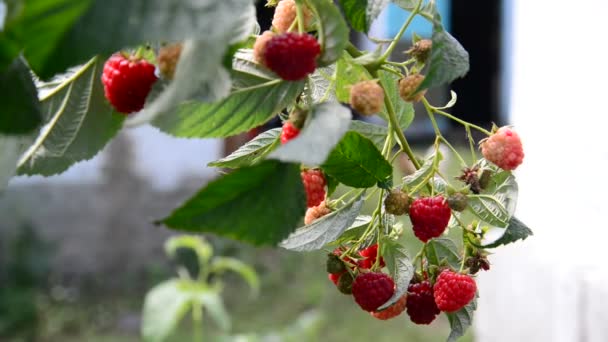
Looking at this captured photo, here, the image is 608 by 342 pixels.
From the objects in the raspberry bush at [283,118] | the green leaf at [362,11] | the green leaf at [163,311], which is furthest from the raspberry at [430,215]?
the green leaf at [163,311]

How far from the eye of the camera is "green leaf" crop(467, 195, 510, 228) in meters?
0.39

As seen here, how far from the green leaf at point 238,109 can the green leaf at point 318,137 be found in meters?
0.03

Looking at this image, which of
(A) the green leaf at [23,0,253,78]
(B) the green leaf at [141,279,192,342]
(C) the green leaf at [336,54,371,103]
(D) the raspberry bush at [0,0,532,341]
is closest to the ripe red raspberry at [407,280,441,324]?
(D) the raspberry bush at [0,0,532,341]

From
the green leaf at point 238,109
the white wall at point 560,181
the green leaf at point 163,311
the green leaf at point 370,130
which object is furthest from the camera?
the white wall at point 560,181

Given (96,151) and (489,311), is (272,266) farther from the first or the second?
(96,151)

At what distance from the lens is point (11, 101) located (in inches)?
10.3

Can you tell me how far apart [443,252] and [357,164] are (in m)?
0.11

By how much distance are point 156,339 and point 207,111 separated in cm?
118

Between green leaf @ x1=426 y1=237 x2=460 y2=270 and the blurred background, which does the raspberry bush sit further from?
the blurred background

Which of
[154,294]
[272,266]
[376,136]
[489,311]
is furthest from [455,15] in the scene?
[376,136]

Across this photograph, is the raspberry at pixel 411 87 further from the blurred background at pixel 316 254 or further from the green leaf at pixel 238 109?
the blurred background at pixel 316 254

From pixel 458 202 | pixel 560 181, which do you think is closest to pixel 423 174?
pixel 458 202

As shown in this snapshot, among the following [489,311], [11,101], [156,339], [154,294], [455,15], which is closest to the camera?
[11,101]

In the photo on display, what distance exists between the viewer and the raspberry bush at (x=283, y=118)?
0.82 feet
